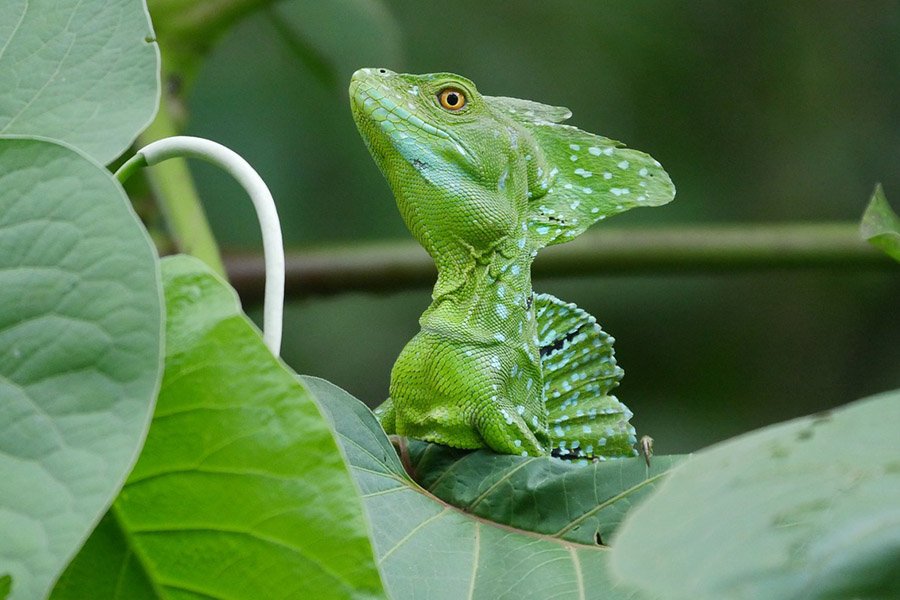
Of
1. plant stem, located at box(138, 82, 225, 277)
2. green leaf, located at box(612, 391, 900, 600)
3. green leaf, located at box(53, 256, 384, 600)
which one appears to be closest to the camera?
green leaf, located at box(612, 391, 900, 600)

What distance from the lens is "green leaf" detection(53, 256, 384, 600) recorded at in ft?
2.72

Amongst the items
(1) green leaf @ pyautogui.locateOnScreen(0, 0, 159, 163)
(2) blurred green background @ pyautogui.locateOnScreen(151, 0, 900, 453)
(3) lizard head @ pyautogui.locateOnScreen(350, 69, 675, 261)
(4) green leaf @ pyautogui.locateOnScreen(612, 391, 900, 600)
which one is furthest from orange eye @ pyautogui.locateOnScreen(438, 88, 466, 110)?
(2) blurred green background @ pyautogui.locateOnScreen(151, 0, 900, 453)

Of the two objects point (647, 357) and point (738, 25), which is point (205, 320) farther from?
point (738, 25)

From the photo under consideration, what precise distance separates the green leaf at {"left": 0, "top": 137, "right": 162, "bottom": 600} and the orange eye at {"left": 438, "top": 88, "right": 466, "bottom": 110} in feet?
3.90

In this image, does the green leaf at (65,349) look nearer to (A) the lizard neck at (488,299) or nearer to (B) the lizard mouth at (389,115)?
(A) the lizard neck at (488,299)

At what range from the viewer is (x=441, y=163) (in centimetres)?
188

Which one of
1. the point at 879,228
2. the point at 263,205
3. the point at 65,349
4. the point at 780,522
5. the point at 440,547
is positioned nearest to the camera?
the point at 780,522

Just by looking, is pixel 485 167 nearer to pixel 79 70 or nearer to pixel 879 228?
pixel 879 228

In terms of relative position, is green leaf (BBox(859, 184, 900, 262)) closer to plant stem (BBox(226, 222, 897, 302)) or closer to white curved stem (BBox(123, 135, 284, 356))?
white curved stem (BBox(123, 135, 284, 356))

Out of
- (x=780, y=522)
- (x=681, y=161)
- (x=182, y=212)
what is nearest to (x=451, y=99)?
(x=182, y=212)

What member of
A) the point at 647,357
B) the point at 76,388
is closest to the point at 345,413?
the point at 76,388

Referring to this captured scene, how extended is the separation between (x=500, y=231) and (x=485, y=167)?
0.12m

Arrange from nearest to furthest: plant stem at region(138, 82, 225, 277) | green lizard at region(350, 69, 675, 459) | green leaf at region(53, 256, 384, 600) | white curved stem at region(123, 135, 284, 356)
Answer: green leaf at region(53, 256, 384, 600)
white curved stem at region(123, 135, 284, 356)
green lizard at region(350, 69, 675, 459)
plant stem at region(138, 82, 225, 277)

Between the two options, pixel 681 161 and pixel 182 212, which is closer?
pixel 182 212
